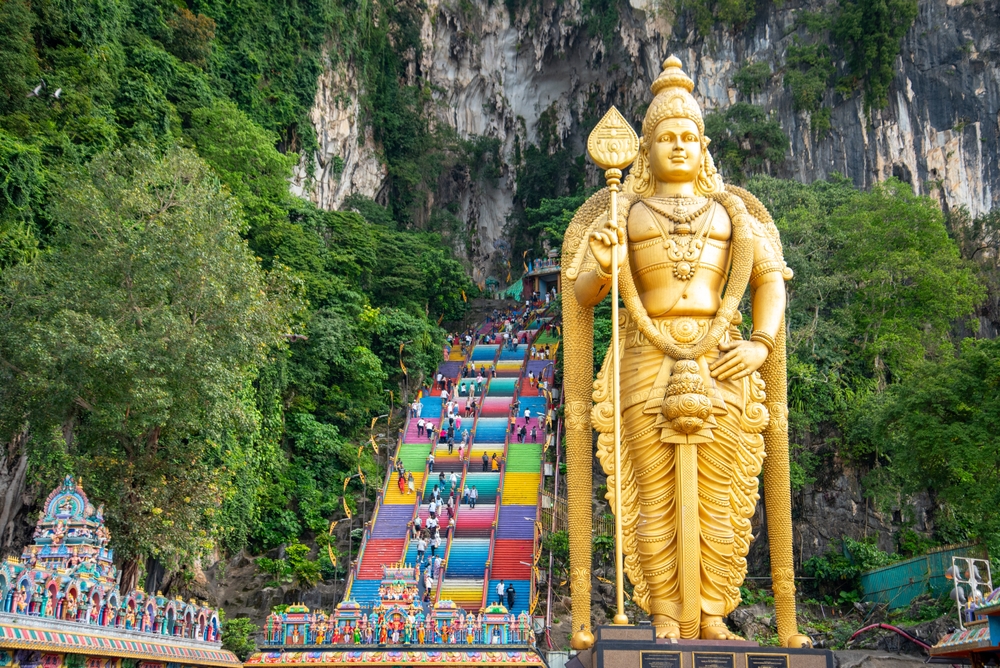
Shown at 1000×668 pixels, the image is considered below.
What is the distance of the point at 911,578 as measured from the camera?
15758 mm

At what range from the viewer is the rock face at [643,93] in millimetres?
27453

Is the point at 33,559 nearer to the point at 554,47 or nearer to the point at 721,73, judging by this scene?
the point at 721,73

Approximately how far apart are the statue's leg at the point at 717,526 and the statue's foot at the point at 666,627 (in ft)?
0.80

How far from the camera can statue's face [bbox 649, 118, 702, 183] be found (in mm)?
8727

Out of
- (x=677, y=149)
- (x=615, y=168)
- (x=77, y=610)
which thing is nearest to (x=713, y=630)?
(x=615, y=168)

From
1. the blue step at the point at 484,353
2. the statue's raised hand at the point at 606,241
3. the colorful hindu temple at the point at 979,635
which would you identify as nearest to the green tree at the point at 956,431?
the colorful hindu temple at the point at 979,635

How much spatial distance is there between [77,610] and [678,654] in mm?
4236

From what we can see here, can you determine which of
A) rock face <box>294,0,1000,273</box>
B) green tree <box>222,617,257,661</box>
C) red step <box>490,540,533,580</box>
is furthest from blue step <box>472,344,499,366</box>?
green tree <box>222,617,257,661</box>

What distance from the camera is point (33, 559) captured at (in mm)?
7840

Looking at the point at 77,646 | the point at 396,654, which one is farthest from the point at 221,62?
the point at 77,646

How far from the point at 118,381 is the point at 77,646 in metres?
4.08

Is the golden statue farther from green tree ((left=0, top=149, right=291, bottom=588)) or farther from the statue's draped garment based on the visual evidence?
green tree ((left=0, top=149, right=291, bottom=588))

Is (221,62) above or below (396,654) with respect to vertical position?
above

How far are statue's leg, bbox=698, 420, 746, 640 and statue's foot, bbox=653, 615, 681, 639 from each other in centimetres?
24
